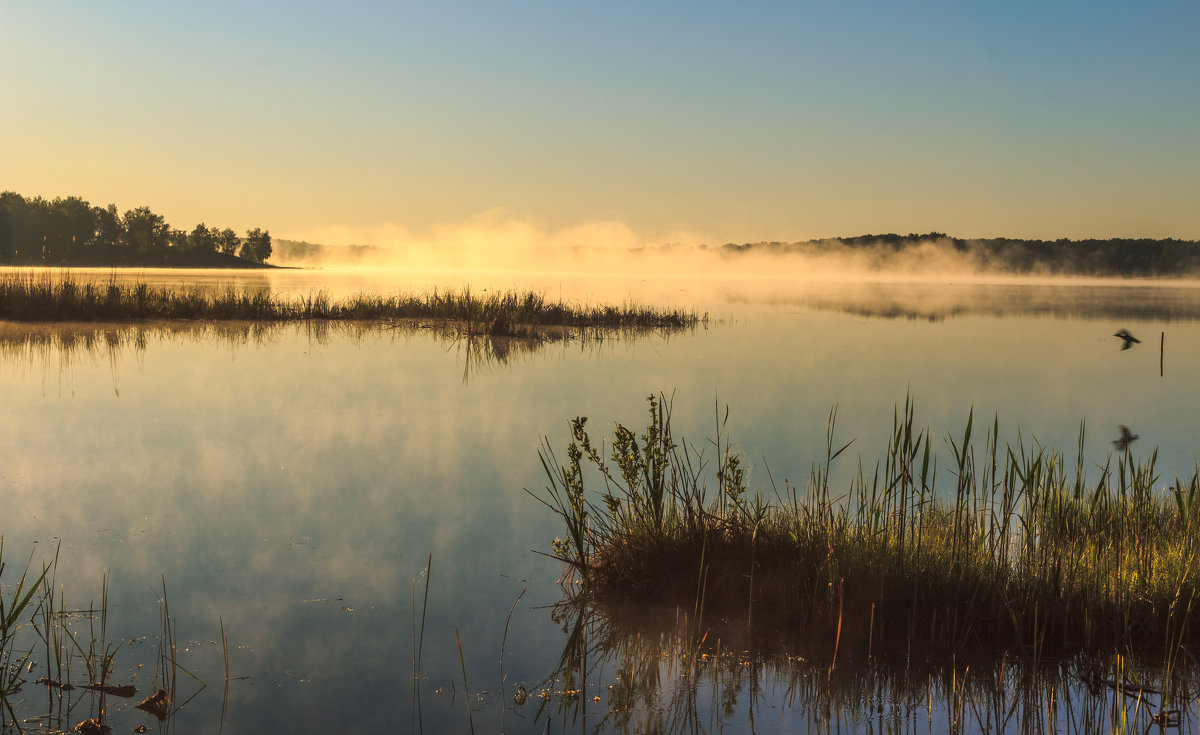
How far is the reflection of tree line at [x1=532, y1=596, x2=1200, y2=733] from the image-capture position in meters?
3.37

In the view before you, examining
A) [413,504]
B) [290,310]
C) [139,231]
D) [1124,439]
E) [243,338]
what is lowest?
[413,504]

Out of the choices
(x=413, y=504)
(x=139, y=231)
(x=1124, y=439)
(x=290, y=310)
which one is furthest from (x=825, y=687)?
(x=139, y=231)

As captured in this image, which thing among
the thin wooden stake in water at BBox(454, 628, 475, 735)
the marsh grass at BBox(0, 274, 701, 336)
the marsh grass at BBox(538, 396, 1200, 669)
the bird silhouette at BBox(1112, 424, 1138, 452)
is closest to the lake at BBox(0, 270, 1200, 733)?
the thin wooden stake in water at BBox(454, 628, 475, 735)

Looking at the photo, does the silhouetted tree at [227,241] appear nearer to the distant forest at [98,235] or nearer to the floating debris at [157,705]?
the distant forest at [98,235]

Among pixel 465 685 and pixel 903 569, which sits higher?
pixel 903 569

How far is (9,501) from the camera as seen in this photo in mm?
6172

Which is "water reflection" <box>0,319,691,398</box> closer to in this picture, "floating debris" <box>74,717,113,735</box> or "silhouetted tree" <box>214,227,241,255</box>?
"floating debris" <box>74,717,113,735</box>

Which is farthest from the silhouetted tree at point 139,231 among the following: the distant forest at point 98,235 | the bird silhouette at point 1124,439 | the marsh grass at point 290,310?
the bird silhouette at point 1124,439

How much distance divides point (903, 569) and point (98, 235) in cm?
9787

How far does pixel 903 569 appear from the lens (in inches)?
172

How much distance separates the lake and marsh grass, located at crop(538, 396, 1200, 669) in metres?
0.31

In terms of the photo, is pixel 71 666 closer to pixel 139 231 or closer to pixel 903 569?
pixel 903 569

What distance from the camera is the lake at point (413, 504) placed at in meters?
3.51

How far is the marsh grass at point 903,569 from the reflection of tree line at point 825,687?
12 centimetres
